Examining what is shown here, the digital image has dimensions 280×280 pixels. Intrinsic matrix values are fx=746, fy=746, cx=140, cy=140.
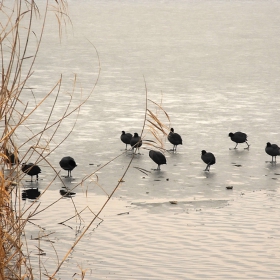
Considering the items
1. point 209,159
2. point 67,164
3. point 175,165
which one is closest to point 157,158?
point 175,165

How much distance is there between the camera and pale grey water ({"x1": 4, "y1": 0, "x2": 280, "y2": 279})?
9.46 m

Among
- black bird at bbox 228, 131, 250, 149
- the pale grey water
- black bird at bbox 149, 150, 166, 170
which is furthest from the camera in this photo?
black bird at bbox 228, 131, 250, 149

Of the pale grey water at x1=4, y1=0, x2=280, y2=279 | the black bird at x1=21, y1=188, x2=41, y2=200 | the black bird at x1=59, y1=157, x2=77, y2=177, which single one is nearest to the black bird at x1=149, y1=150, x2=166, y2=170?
the pale grey water at x1=4, y1=0, x2=280, y2=279

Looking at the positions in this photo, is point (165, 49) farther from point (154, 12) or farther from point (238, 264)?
point (238, 264)

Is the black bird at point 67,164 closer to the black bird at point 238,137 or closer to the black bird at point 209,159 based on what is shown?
the black bird at point 209,159

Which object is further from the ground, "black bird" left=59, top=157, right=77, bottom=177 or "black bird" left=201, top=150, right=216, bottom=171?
"black bird" left=59, top=157, right=77, bottom=177

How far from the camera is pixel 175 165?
15305 millimetres

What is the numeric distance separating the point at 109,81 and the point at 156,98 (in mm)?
4058

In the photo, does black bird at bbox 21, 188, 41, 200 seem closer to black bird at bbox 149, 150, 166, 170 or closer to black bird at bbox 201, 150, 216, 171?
black bird at bbox 149, 150, 166, 170

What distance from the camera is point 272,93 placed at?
24922mm

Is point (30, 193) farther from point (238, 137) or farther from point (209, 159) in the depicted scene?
point (238, 137)

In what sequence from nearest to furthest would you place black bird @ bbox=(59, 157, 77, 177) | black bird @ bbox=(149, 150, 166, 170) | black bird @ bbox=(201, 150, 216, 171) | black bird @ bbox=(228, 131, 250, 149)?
black bird @ bbox=(59, 157, 77, 177), black bird @ bbox=(149, 150, 166, 170), black bird @ bbox=(201, 150, 216, 171), black bird @ bbox=(228, 131, 250, 149)

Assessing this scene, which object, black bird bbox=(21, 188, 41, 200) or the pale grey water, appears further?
black bird bbox=(21, 188, 41, 200)

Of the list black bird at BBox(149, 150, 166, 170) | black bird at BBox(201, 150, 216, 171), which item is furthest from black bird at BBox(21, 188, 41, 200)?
black bird at BBox(201, 150, 216, 171)
